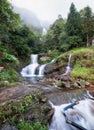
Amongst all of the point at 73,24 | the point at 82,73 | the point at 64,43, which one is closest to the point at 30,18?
the point at 73,24

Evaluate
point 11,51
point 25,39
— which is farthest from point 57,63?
point 25,39

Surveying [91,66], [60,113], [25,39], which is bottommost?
[60,113]

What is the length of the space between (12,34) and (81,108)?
24.8 metres

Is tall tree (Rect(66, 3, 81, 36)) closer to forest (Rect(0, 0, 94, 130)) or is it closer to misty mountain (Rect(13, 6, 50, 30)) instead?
forest (Rect(0, 0, 94, 130))

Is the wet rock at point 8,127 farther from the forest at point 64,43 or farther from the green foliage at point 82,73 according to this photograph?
the green foliage at point 82,73

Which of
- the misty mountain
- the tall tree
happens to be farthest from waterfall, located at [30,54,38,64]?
the misty mountain

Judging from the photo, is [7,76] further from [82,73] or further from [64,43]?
[64,43]

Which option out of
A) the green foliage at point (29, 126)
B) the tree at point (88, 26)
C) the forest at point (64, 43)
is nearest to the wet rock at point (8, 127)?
the green foliage at point (29, 126)

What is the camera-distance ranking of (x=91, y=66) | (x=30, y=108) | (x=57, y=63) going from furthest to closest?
(x=57, y=63)
(x=91, y=66)
(x=30, y=108)

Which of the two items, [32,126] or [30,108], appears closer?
[32,126]

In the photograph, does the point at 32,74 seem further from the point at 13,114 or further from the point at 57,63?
the point at 13,114

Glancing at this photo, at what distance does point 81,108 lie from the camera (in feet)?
32.3

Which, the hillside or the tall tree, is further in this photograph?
the tall tree

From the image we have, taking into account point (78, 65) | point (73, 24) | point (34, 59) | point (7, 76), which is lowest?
point (7, 76)
